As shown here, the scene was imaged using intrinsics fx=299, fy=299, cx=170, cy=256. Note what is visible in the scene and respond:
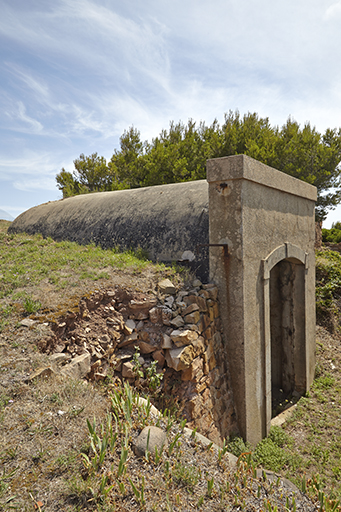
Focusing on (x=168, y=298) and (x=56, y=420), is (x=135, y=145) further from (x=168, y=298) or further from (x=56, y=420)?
(x=56, y=420)

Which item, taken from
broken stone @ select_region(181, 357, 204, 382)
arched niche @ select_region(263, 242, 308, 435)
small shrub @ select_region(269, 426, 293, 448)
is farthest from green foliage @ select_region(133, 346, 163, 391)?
arched niche @ select_region(263, 242, 308, 435)

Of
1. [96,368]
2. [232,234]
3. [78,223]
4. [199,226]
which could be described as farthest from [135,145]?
[96,368]

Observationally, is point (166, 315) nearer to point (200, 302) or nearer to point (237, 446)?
point (200, 302)

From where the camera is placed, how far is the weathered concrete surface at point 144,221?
5.59 metres

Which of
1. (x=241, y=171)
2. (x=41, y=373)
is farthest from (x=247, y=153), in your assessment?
(x=41, y=373)

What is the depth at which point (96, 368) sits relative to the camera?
3.56 metres

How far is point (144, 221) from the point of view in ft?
21.3

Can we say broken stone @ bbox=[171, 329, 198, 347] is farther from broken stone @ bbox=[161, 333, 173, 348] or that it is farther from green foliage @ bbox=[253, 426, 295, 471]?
green foliage @ bbox=[253, 426, 295, 471]

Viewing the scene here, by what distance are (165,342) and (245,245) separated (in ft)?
5.70

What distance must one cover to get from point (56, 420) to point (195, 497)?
1.26 meters

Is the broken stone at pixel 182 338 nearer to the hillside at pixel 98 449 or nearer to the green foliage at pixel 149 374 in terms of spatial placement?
the green foliage at pixel 149 374

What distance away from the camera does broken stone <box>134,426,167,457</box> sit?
2.43 m

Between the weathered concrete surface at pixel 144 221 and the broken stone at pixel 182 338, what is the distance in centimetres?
132

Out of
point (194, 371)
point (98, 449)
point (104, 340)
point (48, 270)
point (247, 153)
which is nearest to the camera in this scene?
point (98, 449)
